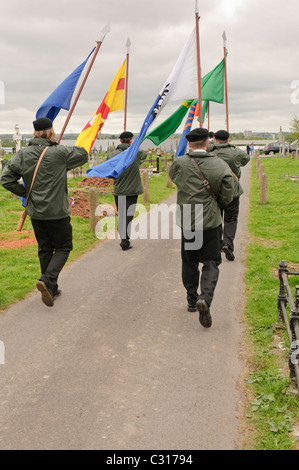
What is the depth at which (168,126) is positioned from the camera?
Answer: 7699 mm

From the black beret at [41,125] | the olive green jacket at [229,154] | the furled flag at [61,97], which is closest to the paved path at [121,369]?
the olive green jacket at [229,154]

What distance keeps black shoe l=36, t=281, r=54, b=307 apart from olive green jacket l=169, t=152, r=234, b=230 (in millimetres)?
1882

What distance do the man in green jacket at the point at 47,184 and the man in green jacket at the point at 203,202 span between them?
1.37 m

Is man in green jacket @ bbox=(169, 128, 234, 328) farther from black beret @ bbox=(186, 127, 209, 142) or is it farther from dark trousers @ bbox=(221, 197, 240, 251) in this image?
dark trousers @ bbox=(221, 197, 240, 251)

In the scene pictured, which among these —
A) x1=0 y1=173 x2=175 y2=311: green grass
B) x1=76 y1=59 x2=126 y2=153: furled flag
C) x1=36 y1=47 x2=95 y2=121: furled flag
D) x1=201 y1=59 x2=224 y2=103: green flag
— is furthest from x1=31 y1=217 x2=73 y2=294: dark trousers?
x1=201 y1=59 x2=224 y2=103: green flag

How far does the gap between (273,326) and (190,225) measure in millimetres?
1411

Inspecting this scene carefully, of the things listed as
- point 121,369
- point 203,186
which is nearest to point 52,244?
point 203,186

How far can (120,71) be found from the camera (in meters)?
9.09

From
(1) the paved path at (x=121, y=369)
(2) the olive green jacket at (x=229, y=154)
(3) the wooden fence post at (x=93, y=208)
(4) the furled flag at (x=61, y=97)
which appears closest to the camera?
(1) the paved path at (x=121, y=369)

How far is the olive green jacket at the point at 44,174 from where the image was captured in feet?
17.5

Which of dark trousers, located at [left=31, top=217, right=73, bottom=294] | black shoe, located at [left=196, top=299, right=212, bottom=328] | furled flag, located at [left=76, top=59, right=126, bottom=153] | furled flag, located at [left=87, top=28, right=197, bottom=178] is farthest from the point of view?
furled flag, located at [left=76, top=59, right=126, bottom=153]

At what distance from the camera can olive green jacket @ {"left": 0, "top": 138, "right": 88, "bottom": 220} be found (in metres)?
5.32

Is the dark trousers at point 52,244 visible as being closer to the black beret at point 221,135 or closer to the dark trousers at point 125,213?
the dark trousers at point 125,213
